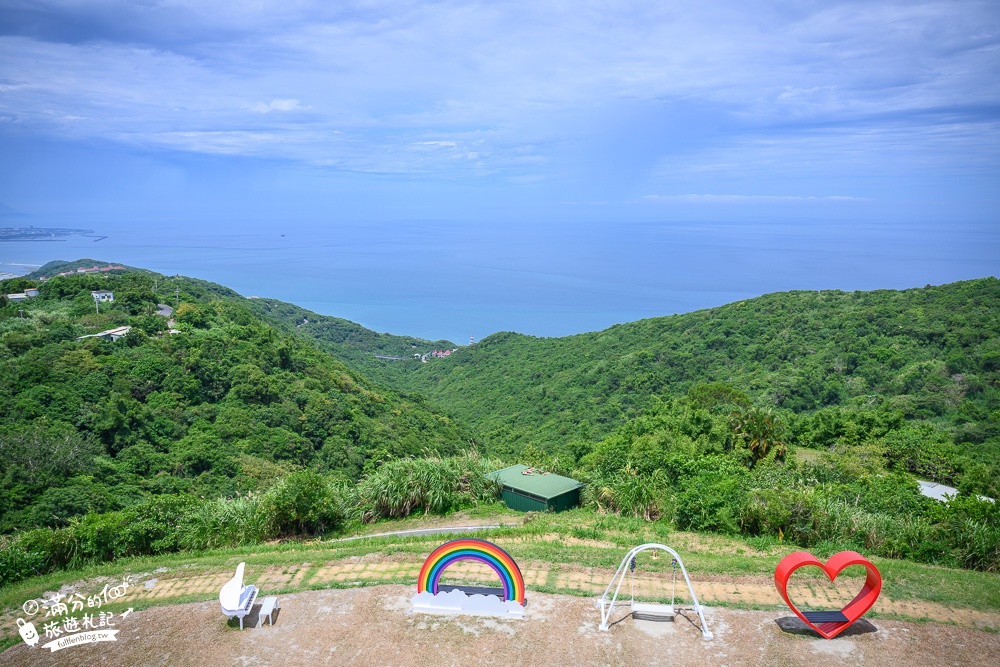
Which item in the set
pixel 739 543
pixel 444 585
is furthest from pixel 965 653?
pixel 444 585

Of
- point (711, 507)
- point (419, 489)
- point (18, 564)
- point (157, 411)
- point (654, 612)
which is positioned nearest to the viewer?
point (654, 612)

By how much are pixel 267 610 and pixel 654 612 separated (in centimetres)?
526

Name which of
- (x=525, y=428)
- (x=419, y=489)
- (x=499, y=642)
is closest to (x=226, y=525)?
(x=419, y=489)

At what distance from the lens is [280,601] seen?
866 cm

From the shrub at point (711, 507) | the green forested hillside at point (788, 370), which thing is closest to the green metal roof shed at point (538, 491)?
the shrub at point (711, 507)

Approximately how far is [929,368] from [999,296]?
1120cm

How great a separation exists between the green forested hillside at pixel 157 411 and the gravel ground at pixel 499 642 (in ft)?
30.6

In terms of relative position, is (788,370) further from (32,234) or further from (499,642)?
(32,234)

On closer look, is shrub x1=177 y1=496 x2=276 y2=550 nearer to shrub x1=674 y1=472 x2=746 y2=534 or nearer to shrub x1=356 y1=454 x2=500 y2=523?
shrub x1=356 y1=454 x2=500 y2=523

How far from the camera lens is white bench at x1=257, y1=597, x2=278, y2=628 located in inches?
318

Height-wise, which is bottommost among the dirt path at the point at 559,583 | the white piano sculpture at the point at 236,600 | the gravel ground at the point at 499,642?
the gravel ground at the point at 499,642

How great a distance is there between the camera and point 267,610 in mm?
8125

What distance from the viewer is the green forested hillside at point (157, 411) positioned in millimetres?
16953

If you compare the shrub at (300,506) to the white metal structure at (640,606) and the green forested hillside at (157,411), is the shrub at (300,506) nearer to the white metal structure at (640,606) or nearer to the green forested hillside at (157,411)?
the green forested hillside at (157,411)
